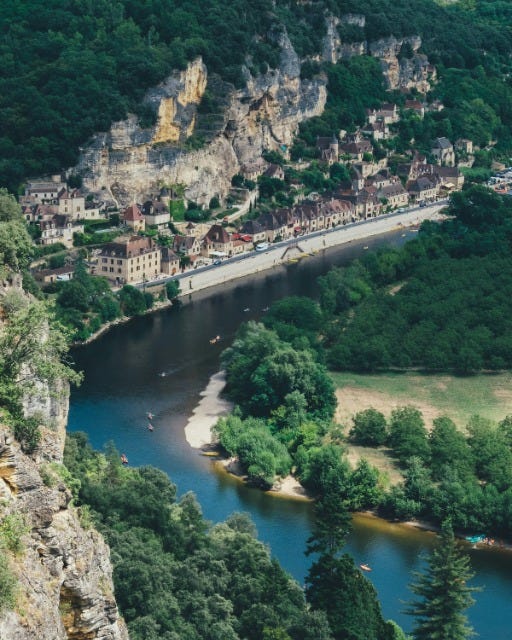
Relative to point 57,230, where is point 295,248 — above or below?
above

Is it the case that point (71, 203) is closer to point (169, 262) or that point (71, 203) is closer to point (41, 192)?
point (41, 192)

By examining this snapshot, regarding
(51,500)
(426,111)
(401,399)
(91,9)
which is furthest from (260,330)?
(426,111)

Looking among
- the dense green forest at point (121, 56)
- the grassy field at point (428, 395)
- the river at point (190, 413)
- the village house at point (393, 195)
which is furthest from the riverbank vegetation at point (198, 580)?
the village house at point (393, 195)

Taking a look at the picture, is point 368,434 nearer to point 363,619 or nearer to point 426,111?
point 363,619

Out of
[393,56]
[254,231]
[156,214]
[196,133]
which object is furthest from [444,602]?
[393,56]

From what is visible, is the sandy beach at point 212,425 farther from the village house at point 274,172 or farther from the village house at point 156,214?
the village house at point 274,172

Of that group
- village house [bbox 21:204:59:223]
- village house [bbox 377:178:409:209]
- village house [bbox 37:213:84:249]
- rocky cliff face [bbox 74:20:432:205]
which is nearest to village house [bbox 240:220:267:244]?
rocky cliff face [bbox 74:20:432:205]
